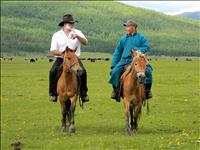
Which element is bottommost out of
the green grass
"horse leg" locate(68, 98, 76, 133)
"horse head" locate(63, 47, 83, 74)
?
the green grass

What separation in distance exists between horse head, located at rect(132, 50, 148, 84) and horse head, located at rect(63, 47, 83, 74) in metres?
1.54

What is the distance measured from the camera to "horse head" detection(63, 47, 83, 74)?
47.9 feet

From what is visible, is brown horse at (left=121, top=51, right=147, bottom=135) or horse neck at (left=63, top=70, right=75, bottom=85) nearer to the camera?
brown horse at (left=121, top=51, right=147, bottom=135)

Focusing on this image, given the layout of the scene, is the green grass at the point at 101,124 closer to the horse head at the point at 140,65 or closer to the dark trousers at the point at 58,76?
the dark trousers at the point at 58,76

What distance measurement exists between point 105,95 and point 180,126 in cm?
1294

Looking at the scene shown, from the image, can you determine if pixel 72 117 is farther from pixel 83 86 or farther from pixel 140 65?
pixel 140 65

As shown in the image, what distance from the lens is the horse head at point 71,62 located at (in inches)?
575

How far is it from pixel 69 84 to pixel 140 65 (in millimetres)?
2446

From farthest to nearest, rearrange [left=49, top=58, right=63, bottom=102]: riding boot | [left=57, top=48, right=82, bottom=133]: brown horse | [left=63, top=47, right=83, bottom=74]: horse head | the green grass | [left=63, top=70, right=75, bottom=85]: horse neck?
[left=49, top=58, right=63, bottom=102]: riding boot, [left=63, top=70, right=75, bottom=85]: horse neck, [left=57, top=48, right=82, bottom=133]: brown horse, [left=63, top=47, right=83, bottom=74]: horse head, the green grass

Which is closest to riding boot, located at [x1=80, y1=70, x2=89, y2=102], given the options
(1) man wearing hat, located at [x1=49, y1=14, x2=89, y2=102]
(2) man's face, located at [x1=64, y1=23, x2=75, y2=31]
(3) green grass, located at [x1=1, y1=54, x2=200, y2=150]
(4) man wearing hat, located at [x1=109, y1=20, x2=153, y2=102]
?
(1) man wearing hat, located at [x1=49, y1=14, x2=89, y2=102]

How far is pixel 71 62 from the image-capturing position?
48.5 ft

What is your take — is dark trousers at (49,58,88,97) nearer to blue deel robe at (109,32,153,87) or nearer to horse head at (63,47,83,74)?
horse head at (63,47,83,74)

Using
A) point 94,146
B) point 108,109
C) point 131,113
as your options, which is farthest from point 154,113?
point 94,146

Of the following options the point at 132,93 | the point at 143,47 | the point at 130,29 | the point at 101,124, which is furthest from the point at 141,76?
the point at 101,124
